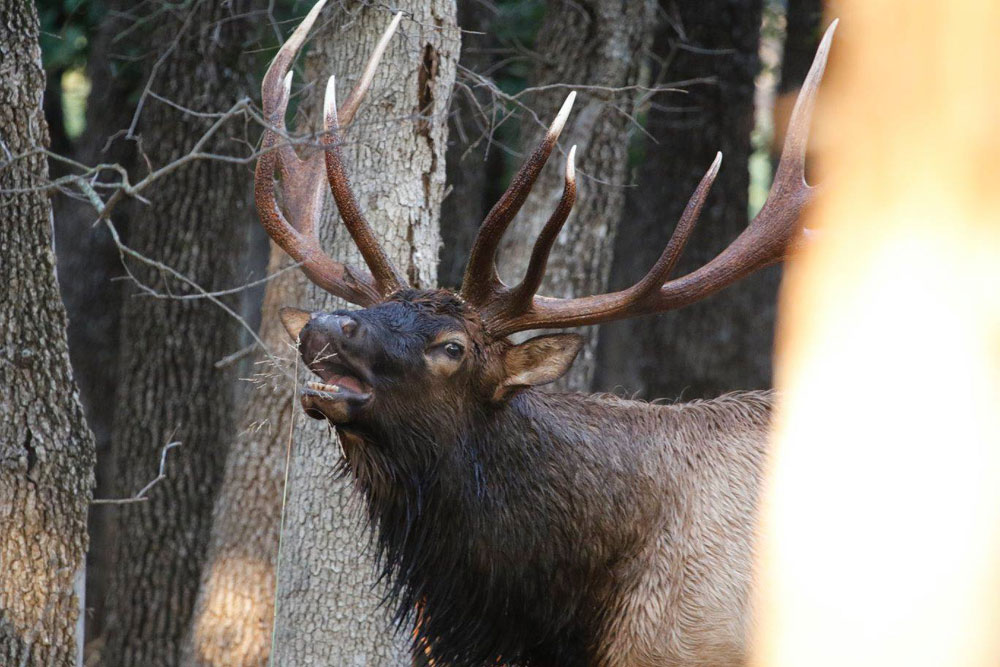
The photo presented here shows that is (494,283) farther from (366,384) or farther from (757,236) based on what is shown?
→ (757,236)

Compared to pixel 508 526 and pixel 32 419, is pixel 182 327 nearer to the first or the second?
pixel 32 419

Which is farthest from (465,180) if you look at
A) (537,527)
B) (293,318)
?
(537,527)

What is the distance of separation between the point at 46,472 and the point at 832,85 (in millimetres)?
9164

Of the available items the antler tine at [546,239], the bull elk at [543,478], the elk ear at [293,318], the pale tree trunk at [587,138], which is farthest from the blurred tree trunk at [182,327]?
the antler tine at [546,239]

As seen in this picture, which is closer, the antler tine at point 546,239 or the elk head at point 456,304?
the elk head at point 456,304

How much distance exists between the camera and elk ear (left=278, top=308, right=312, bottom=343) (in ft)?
16.7

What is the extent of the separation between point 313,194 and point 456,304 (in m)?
1.25

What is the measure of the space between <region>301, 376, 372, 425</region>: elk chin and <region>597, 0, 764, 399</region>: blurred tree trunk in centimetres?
727

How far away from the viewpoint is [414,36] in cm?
602

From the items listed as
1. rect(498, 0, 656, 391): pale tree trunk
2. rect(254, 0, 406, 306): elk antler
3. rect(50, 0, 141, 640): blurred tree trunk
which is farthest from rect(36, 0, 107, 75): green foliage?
rect(254, 0, 406, 306): elk antler

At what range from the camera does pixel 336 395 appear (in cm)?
418

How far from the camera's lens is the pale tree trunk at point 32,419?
489 cm

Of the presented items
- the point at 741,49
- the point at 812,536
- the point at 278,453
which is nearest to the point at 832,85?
the point at 741,49

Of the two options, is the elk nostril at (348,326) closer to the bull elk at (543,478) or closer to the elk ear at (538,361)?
the bull elk at (543,478)
